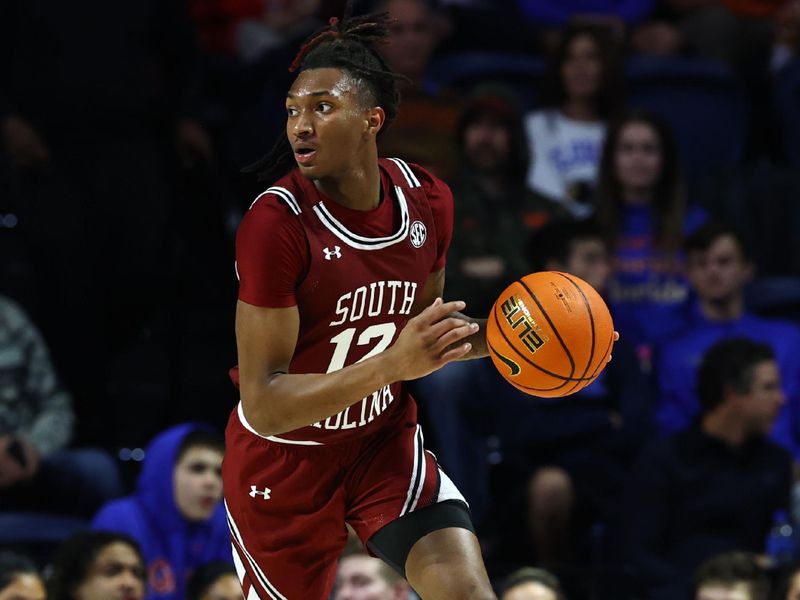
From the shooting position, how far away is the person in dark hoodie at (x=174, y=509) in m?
6.57

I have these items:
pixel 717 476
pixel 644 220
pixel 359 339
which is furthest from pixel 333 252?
pixel 644 220

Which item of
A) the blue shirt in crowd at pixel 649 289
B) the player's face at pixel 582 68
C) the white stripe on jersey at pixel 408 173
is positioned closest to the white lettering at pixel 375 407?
the white stripe on jersey at pixel 408 173

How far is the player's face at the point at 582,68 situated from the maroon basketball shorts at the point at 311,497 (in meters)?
4.51

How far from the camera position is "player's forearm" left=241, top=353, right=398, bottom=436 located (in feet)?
12.3

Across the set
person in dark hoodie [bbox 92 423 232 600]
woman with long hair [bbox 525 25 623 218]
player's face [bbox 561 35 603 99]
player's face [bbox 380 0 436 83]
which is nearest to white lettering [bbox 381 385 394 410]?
person in dark hoodie [bbox 92 423 232 600]

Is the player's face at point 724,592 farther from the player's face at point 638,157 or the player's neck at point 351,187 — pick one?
the player's neck at point 351,187

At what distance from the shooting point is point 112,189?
777 cm

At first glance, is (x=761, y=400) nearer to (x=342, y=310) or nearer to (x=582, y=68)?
(x=582, y=68)

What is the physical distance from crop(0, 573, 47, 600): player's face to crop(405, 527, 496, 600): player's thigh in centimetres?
228

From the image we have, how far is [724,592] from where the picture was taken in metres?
6.14

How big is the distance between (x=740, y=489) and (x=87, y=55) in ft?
13.6

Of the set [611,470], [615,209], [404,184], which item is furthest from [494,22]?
[404,184]

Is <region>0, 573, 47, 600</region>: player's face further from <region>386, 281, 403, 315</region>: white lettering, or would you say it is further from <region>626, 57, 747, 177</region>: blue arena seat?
<region>626, 57, 747, 177</region>: blue arena seat

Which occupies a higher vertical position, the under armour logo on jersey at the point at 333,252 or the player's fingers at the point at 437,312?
the under armour logo on jersey at the point at 333,252
